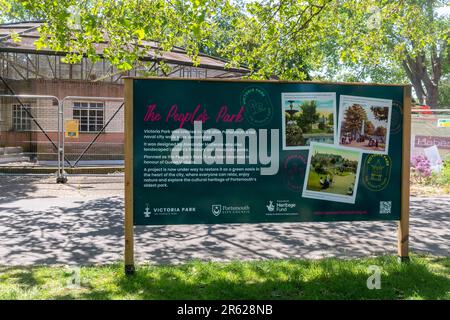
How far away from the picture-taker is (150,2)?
11016 millimetres

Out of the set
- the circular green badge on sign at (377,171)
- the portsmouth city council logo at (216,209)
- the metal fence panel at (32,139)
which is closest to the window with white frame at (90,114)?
the metal fence panel at (32,139)

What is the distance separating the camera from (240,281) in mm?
5188

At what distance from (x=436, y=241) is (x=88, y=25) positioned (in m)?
6.83

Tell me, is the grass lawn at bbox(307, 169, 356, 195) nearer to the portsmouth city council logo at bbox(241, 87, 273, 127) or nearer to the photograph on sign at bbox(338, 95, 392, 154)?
the photograph on sign at bbox(338, 95, 392, 154)

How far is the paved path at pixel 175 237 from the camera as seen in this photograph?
6.43 metres

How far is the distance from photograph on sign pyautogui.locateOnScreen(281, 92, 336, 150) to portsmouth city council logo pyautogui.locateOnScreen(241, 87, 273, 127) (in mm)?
196

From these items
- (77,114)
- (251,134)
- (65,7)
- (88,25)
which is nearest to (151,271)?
(251,134)

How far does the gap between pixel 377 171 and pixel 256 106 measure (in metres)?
1.71

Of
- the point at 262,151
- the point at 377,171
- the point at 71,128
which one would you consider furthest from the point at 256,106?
the point at 71,128

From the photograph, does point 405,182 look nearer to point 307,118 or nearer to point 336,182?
point 336,182

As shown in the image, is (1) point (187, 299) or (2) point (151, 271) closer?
(1) point (187, 299)

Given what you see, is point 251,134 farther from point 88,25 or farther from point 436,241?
point 88,25

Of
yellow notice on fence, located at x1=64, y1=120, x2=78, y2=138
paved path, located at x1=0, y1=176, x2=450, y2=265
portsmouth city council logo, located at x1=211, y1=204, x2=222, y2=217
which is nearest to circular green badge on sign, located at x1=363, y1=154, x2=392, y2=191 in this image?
paved path, located at x1=0, y1=176, x2=450, y2=265

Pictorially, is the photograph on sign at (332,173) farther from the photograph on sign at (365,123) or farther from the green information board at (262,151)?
the photograph on sign at (365,123)
